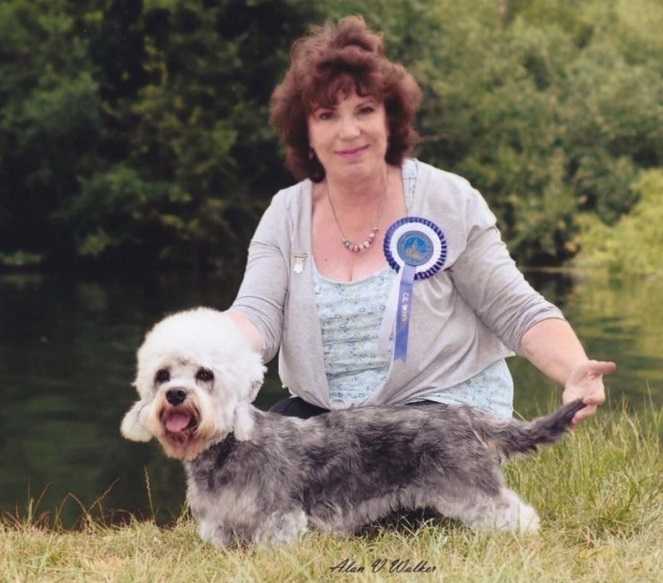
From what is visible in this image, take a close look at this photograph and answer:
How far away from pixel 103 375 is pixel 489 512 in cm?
772

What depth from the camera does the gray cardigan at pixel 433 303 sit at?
3955 millimetres

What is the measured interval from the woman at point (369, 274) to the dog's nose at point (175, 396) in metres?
0.73

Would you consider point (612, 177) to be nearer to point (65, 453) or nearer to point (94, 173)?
point (94, 173)

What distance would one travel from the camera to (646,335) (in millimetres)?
13148

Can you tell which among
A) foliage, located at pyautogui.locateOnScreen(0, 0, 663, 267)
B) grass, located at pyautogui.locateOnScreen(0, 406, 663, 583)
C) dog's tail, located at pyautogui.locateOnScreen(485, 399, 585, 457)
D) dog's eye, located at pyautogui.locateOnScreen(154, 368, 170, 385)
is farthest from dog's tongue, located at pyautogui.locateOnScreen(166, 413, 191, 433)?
foliage, located at pyautogui.locateOnScreen(0, 0, 663, 267)

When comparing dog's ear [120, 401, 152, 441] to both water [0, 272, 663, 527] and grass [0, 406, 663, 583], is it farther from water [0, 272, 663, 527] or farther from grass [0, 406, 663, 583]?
water [0, 272, 663, 527]

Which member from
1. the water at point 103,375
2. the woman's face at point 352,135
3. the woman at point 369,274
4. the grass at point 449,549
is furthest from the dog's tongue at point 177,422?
the water at point 103,375

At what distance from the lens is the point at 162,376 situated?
327cm

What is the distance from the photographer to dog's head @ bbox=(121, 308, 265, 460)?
10.6ft

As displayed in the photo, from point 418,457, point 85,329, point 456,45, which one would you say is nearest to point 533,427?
point 418,457

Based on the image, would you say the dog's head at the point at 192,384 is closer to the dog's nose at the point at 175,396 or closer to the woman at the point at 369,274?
the dog's nose at the point at 175,396

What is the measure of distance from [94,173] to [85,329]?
8107 millimetres

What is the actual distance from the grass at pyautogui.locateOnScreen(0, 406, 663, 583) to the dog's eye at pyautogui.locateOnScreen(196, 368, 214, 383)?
491 mm

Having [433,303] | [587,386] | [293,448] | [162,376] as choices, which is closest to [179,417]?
[162,376]
